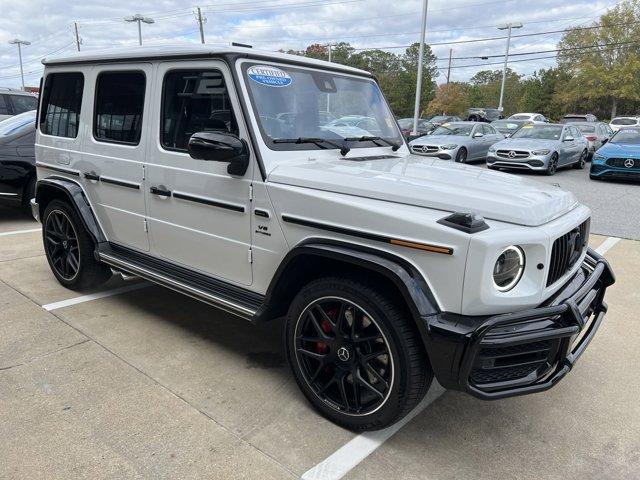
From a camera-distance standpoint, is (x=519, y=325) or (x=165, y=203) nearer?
(x=519, y=325)

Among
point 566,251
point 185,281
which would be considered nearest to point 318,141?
point 185,281

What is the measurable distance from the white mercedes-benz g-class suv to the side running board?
15 mm

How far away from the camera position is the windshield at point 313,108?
3105 millimetres

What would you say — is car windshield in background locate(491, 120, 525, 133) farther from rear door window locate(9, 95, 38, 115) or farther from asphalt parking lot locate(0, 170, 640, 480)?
asphalt parking lot locate(0, 170, 640, 480)

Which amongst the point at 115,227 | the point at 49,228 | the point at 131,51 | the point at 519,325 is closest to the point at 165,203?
the point at 115,227

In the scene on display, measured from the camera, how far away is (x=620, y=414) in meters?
3.04

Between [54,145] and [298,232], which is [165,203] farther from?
[54,145]

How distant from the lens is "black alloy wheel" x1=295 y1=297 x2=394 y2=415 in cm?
262

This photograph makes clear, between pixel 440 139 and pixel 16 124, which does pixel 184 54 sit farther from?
pixel 440 139

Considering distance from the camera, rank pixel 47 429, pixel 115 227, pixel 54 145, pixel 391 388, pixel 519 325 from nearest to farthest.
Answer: pixel 519 325
pixel 391 388
pixel 47 429
pixel 115 227
pixel 54 145

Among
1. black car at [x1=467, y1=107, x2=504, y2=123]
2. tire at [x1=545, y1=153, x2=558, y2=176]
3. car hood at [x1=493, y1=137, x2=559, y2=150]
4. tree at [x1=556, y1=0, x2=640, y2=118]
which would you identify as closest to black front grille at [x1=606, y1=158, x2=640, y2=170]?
tire at [x1=545, y1=153, x2=558, y2=176]

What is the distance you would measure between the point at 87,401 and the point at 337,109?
2451mm

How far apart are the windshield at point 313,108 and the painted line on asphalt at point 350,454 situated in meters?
1.72

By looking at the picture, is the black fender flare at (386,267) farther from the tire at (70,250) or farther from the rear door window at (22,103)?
the rear door window at (22,103)
